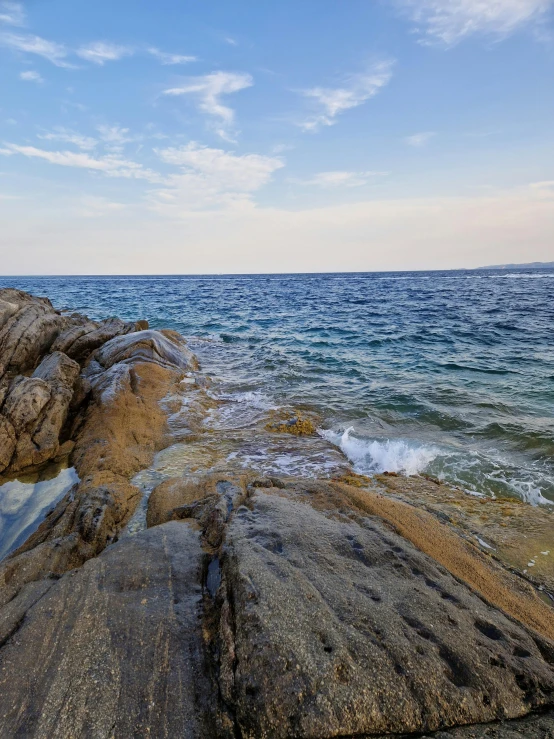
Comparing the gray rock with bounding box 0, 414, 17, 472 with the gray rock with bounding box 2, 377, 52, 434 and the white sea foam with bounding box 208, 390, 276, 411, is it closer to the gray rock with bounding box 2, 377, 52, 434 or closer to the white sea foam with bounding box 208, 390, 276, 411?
the gray rock with bounding box 2, 377, 52, 434

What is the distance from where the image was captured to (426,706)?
7.14ft

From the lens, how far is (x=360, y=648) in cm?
241

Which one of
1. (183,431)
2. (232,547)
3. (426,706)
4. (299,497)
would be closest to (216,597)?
(232,547)

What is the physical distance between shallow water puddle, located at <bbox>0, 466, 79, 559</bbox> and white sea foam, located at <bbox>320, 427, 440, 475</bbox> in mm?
4505

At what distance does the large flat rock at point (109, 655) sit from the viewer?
6.82 ft

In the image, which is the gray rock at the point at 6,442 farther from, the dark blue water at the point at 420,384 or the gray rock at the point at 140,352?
the dark blue water at the point at 420,384

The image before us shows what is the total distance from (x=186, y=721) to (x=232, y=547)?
1251mm

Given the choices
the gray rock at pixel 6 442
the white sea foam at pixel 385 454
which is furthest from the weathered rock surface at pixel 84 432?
the white sea foam at pixel 385 454

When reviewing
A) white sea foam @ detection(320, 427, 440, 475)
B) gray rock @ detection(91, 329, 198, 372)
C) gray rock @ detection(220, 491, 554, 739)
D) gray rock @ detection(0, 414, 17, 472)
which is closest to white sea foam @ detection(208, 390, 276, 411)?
gray rock @ detection(91, 329, 198, 372)

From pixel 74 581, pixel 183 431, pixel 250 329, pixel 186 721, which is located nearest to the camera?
pixel 186 721

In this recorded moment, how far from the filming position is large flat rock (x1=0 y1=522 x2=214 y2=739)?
2078mm

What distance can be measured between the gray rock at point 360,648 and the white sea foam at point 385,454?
326 centimetres

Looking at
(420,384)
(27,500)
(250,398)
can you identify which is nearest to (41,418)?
(27,500)

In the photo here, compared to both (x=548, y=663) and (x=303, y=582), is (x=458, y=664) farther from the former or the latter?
(x=303, y=582)
